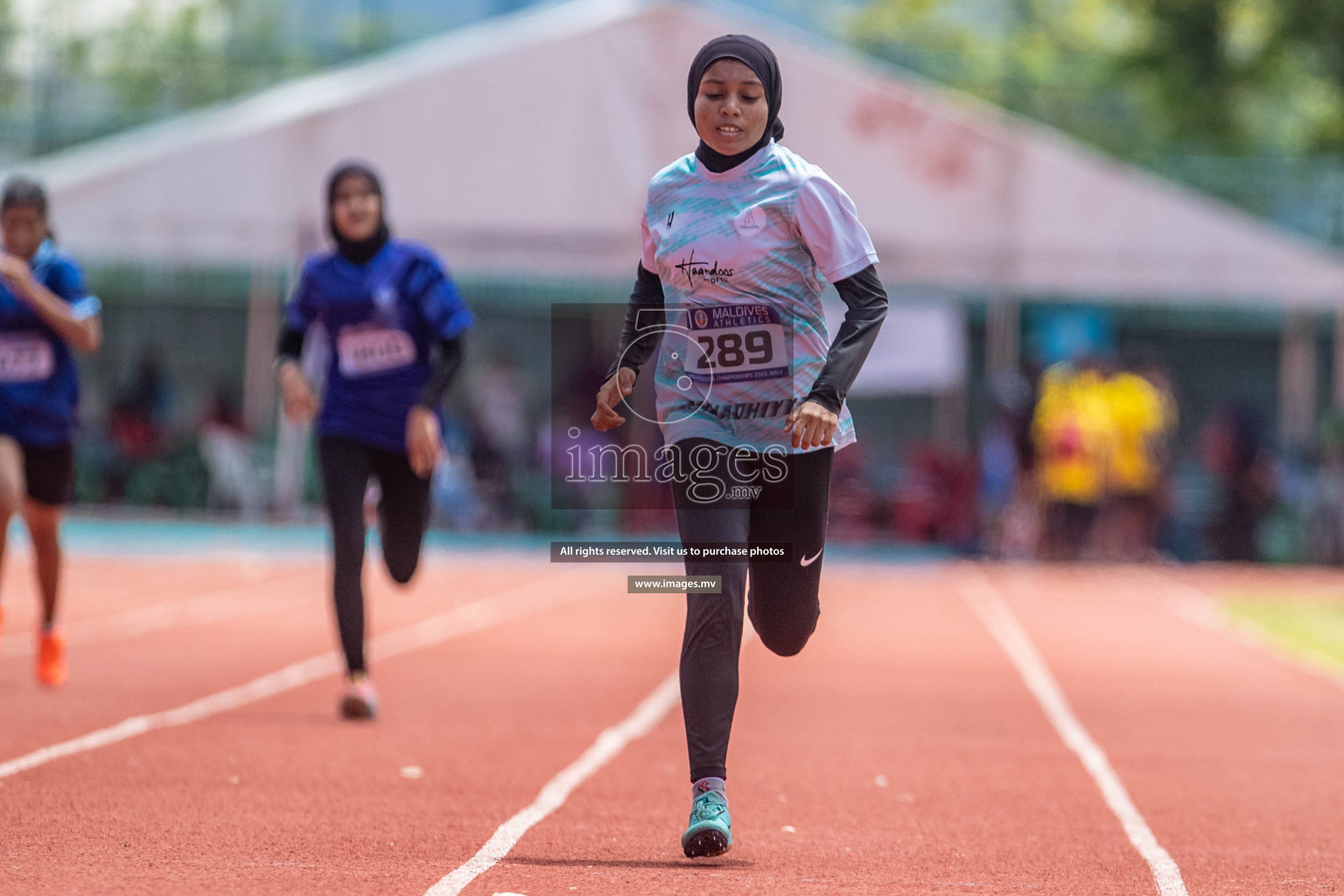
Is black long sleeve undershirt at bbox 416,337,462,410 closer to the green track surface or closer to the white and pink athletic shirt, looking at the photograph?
the white and pink athletic shirt

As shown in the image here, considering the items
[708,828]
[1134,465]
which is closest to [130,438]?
[1134,465]

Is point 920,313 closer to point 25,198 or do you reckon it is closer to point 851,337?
point 25,198

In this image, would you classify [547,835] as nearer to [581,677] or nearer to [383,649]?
[581,677]

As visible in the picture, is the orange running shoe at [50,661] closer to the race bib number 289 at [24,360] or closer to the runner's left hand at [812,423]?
the race bib number 289 at [24,360]

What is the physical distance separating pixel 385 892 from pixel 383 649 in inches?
261

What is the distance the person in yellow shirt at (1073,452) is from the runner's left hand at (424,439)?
40.5 ft

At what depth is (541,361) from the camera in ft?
87.1

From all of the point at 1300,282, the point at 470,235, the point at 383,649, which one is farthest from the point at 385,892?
the point at 1300,282

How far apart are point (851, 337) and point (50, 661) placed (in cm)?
489

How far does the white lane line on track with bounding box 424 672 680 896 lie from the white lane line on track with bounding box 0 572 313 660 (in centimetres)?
329

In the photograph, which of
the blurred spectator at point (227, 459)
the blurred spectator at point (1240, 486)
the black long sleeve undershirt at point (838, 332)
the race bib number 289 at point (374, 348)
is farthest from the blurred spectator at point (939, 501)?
the black long sleeve undershirt at point (838, 332)

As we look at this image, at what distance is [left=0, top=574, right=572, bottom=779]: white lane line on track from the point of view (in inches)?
263

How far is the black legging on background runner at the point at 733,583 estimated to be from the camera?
16.1 feet

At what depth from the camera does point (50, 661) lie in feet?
27.6
